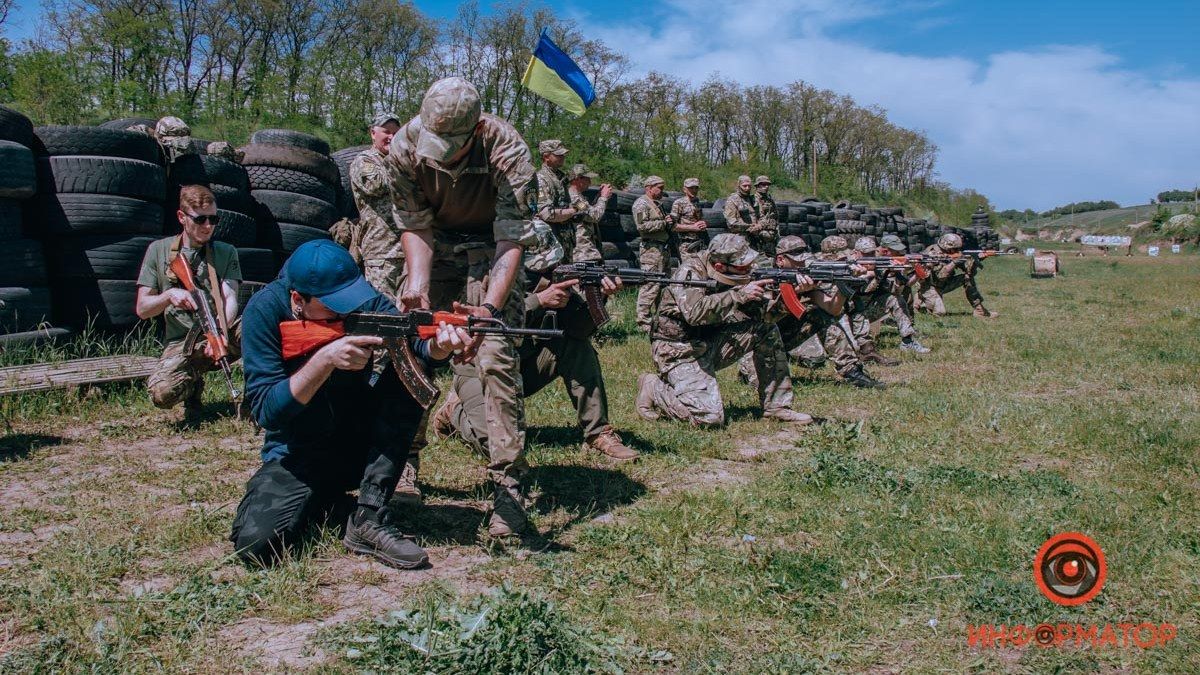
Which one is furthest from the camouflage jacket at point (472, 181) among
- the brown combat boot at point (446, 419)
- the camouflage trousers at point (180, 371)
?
the camouflage trousers at point (180, 371)

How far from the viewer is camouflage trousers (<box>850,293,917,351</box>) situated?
34.8 feet

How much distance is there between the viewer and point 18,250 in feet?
23.3

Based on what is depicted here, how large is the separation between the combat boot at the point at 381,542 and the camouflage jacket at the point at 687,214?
31.9 ft

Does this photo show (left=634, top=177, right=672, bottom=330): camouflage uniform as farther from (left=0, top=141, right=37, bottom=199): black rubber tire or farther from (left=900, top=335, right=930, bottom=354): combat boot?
(left=0, top=141, right=37, bottom=199): black rubber tire

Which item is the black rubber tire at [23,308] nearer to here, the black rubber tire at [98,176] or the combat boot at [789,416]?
the black rubber tire at [98,176]

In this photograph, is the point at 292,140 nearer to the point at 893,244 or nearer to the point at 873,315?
the point at 873,315

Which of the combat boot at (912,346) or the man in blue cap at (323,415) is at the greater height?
the man in blue cap at (323,415)

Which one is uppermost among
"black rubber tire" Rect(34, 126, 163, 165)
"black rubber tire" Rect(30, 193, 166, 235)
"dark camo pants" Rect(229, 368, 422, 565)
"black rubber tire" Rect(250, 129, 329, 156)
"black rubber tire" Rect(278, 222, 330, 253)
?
"black rubber tire" Rect(250, 129, 329, 156)

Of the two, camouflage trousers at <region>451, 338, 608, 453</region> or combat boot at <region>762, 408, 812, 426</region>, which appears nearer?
camouflage trousers at <region>451, 338, 608, 453</region>

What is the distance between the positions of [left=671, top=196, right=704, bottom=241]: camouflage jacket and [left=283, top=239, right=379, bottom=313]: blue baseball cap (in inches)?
382

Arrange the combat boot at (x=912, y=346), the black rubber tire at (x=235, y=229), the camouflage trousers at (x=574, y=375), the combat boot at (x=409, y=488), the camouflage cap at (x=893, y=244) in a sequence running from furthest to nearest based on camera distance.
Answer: the camouflage cap at (x=893, y=244) → the combat boot at (x=912, y=346) → the black rubber tire at (x=235, y=229) → the camouflage trousers at (x=574, y=375) → the combat boot at (x=409, y=488)

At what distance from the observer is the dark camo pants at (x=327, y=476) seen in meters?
3.89

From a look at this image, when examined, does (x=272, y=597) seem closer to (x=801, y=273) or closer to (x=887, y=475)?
(x=887, y=475)

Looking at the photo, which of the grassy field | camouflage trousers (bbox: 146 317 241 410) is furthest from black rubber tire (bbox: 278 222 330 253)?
camouflage trousers (bbox: 146 317 241 410)
